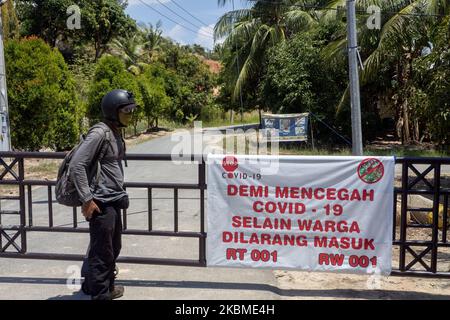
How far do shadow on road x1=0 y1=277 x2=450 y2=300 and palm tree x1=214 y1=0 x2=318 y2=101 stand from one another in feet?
81.2

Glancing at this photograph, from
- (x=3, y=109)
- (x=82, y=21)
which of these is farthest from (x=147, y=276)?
(x=82, y=21)

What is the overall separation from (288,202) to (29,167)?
12703 millimetres

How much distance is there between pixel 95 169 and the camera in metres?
4.01

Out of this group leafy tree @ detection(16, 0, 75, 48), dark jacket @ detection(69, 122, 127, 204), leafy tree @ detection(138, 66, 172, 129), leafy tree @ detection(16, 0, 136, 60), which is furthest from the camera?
leafy tree @ detection(16, 0, 136, 60)

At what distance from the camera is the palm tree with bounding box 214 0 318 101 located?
28656 mm

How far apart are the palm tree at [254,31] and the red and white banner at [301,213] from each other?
2467cm

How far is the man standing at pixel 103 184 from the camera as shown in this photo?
389 cm

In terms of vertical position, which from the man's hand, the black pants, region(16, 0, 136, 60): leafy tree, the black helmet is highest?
region(16, 0, 136, 60): leafy tree

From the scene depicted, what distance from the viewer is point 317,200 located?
4484 millimetres

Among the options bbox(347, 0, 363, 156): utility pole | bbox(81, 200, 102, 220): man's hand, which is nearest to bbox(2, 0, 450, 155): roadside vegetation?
bbox(347, 0, 363, 156): utility pole

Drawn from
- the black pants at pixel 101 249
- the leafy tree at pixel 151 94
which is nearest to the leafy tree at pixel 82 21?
the leafy tree at pixel 151 94

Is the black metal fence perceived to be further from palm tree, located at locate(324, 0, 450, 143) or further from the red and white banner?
palm tree, located at locate(324, 0, 450, 143)

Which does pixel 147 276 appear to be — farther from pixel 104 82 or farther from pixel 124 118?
pixel 104 82

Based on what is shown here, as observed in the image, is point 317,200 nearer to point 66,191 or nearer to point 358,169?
point 358,169
